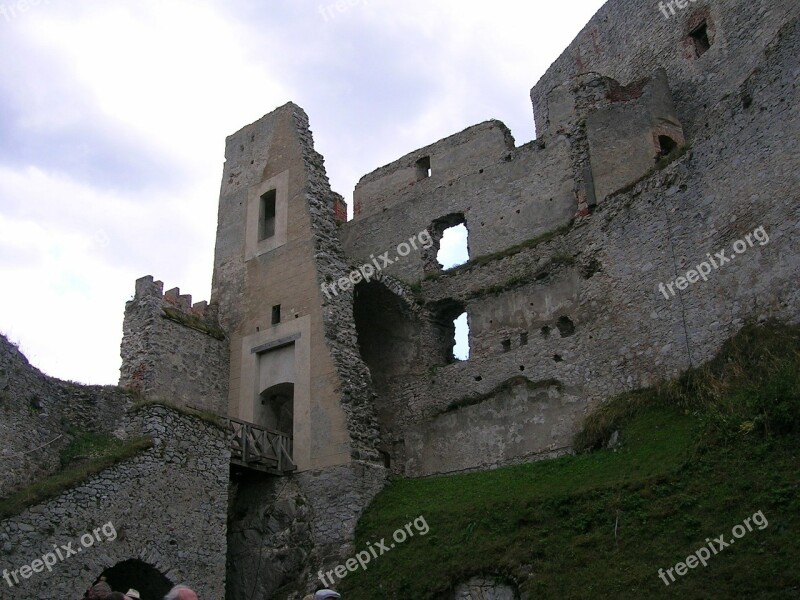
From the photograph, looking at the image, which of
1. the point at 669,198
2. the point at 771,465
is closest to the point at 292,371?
the point at 669,198

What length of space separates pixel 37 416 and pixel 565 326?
11114mm

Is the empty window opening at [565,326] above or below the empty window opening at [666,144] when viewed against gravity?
Answer: below

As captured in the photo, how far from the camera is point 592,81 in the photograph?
2264cm

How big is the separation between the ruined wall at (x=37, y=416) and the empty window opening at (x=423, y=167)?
12747 millimetres

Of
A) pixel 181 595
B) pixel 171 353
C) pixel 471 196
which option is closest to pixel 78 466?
pixel 171 353

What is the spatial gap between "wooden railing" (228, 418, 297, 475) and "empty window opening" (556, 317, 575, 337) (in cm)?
655

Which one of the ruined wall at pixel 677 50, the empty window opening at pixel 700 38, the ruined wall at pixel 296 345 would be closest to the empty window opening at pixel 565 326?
the ruined wall at pixel 296 345

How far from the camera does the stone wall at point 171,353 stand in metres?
19.3

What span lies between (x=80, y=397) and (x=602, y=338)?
10.8 metres

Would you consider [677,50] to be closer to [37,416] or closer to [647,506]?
[647,506]

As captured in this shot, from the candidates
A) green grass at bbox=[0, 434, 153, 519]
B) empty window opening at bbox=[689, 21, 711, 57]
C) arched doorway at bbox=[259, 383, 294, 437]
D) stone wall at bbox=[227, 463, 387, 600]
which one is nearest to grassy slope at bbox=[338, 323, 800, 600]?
stone wall at bbox=[227, 463, 387, 600]

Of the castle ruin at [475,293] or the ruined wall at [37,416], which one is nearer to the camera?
the ruined wall at [37,416]

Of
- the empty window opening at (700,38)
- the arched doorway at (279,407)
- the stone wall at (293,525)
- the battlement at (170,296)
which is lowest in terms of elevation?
the stone wall at (293,525)

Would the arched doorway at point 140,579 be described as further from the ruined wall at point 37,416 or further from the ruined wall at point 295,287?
the ruined wall at point 295,287
